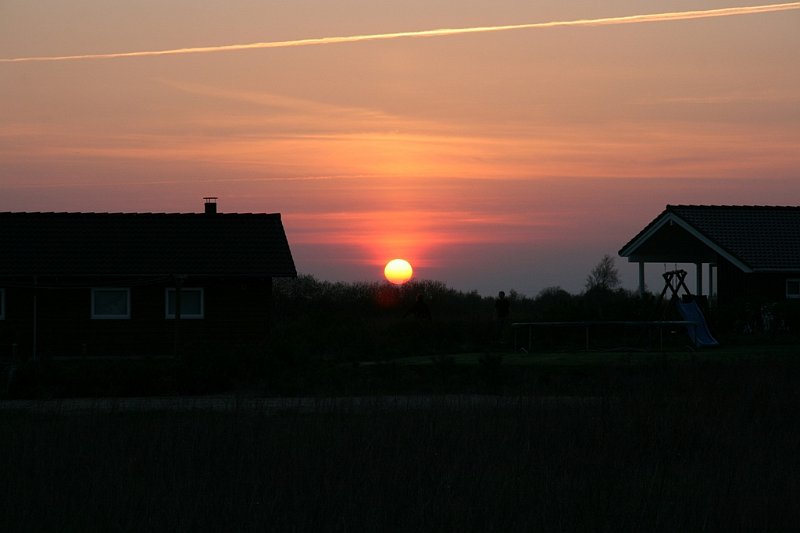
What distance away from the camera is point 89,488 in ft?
33.7

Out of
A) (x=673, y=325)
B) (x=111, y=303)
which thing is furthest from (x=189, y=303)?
(x=673, y=325)

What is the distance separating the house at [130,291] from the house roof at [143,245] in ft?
0.11

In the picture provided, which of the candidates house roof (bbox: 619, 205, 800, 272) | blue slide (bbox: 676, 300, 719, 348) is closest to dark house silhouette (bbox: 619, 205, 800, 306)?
house roof (bbox: 619, 205, 800, 272)

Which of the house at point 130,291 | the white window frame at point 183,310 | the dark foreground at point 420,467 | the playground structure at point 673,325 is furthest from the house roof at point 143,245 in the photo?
the dark foreground at point 420,467

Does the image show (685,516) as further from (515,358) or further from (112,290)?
(112,290)

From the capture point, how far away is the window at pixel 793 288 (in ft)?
130

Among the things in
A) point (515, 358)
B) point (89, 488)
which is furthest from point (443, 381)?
point (89, 488)

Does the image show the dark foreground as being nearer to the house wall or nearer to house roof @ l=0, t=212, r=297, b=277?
the house wall

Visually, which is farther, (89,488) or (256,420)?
(256,420)

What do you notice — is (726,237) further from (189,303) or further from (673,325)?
(189,303)

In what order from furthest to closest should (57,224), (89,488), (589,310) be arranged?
(57,224)
(589,310)
(89,488)

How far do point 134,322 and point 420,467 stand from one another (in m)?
26.8

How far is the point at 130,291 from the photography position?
37.1 m

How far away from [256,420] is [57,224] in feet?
88.4
